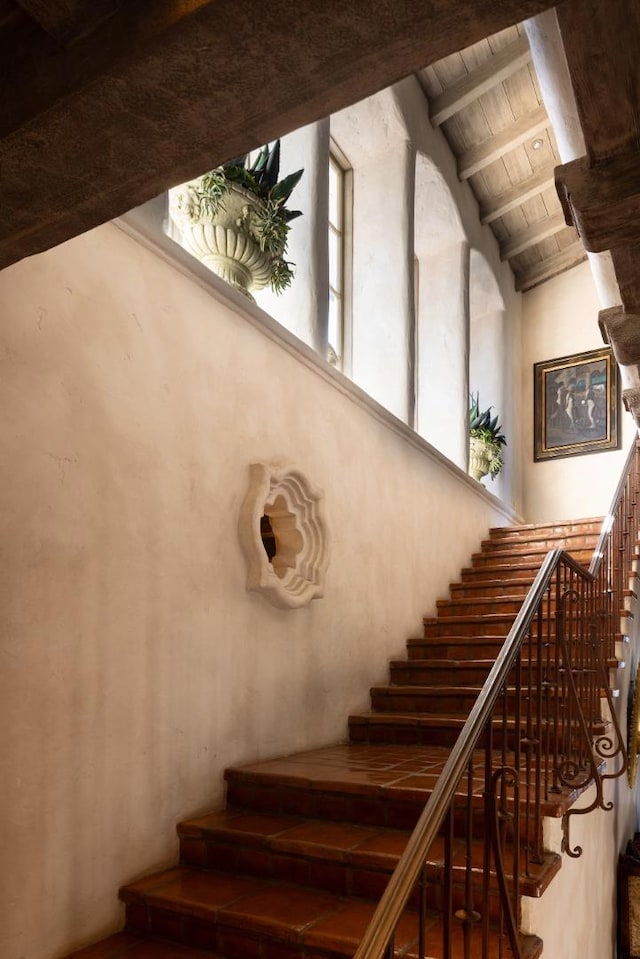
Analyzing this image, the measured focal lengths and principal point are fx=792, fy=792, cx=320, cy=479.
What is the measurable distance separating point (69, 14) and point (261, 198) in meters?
2.81

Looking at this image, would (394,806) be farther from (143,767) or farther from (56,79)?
(56,79)

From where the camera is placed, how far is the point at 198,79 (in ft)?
4.78

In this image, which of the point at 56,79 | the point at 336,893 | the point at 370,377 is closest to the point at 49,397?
the point at 56,79

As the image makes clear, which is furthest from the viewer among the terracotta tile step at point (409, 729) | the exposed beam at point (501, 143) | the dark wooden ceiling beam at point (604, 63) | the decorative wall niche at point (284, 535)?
the exposed beam at point (501, 143)

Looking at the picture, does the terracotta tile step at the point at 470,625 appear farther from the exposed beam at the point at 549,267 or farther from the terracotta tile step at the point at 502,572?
the exposed beam at the point at 549,267

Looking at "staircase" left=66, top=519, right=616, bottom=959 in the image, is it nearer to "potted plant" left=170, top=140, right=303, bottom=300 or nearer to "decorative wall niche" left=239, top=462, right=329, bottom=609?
"decorative wall niche" left=239, top=462, right=329, bottom=609

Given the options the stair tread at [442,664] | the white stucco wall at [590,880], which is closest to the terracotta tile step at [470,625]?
the stair tread at [442,664]

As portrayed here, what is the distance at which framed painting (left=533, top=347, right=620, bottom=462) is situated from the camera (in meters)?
9.84

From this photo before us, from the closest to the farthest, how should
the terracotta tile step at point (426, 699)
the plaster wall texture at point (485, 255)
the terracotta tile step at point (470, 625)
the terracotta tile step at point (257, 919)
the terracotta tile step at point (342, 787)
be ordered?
1. the terracotta tile step at point (257, 919)
2. the terracotta tile step at point (342, 787)
3. the terracotta tile step at point (426, 699)
4. the terracotta tile step at point (470, 625)
5. the plaster wall texture at point (485, 255)

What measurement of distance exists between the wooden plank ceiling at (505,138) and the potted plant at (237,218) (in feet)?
12.7

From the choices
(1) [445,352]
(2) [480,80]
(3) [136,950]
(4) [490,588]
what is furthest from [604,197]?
(1) [445,352]

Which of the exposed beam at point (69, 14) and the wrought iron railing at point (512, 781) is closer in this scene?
the exposed beam at point (69, 14)

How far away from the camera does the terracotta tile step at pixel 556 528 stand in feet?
22.2

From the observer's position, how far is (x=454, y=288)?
839cm
